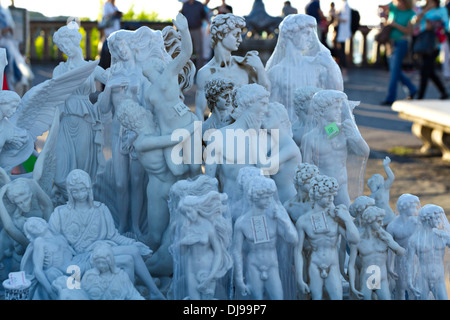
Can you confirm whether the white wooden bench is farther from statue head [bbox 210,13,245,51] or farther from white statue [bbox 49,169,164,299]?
white statue [bbox 49,169,164,299]

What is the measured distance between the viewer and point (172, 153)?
539cm

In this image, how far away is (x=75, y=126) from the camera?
6.48 m

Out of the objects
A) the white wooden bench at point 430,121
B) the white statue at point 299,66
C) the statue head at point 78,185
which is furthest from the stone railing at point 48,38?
the statue head at point 78,185

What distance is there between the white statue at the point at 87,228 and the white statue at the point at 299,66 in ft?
7.82

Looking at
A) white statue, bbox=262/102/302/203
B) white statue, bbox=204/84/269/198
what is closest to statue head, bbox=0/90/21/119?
white statue, bbox=204/84/269/198

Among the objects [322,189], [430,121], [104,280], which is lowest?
[430,121]

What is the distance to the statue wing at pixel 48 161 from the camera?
5793 millimetres

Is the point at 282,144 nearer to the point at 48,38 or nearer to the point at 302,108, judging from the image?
the point at 302,108

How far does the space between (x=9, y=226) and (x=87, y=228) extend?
0.57 m

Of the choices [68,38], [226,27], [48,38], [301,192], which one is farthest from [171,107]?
[48,38]

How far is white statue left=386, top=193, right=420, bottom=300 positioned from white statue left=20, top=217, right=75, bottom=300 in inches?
82.5

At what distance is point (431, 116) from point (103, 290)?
754 cm

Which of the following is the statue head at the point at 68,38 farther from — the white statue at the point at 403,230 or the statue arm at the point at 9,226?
the white statue at the point at 403,230

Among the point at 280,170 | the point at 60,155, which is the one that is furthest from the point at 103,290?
the point at 60,155
